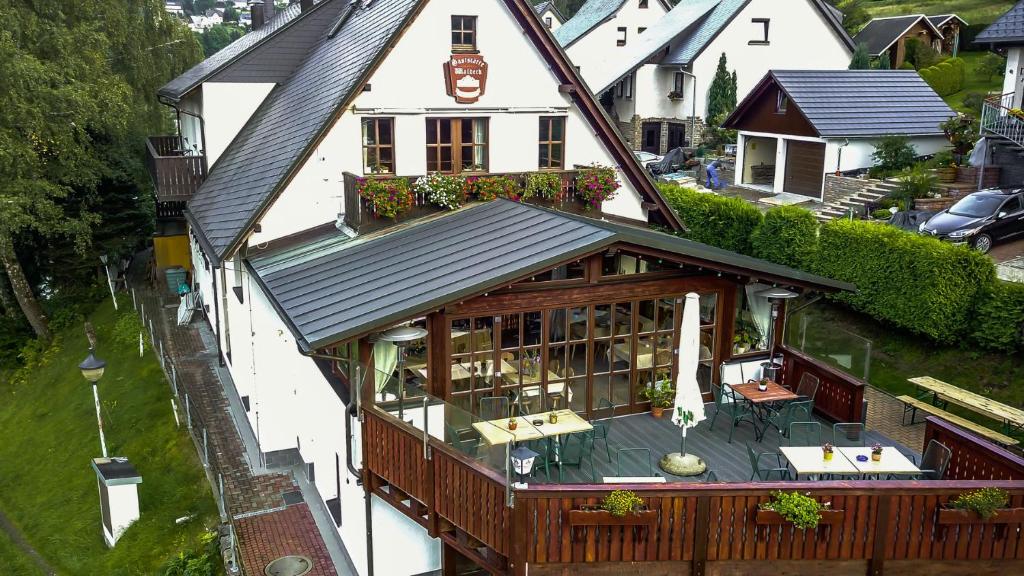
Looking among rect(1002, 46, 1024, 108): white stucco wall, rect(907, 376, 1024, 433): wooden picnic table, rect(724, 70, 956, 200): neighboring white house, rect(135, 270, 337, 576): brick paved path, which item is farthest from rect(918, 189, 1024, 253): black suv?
rect(135, 270, 337, 576): brick paved path

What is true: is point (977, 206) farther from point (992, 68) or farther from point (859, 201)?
point (992, 68)

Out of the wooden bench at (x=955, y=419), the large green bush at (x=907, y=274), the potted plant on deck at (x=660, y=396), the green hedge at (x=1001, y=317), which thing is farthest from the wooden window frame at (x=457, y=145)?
the green hedge at (x=1001, y=317)

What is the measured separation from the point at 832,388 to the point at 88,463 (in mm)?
16954

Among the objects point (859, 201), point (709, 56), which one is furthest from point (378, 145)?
point (709, 56)

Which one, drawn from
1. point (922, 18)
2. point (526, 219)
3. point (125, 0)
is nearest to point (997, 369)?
point (526, 219)

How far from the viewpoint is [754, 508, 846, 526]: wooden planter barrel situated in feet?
34.0

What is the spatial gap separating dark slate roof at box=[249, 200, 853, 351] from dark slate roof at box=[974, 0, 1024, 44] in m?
18.9

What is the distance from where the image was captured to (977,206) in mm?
23516

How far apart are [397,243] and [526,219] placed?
7.67 feet

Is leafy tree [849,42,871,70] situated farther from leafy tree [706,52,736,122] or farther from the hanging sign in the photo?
the hanging sign

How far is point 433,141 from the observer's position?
1794 cm

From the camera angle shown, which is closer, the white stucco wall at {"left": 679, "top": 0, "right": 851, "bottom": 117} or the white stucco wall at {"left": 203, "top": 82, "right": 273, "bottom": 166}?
the white stucco wall at {"left": 203, "top": 82, "right": 273, "bottom": 166}

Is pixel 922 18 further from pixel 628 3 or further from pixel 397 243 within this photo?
pixel 397 243

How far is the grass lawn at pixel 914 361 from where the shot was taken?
15.8 m
